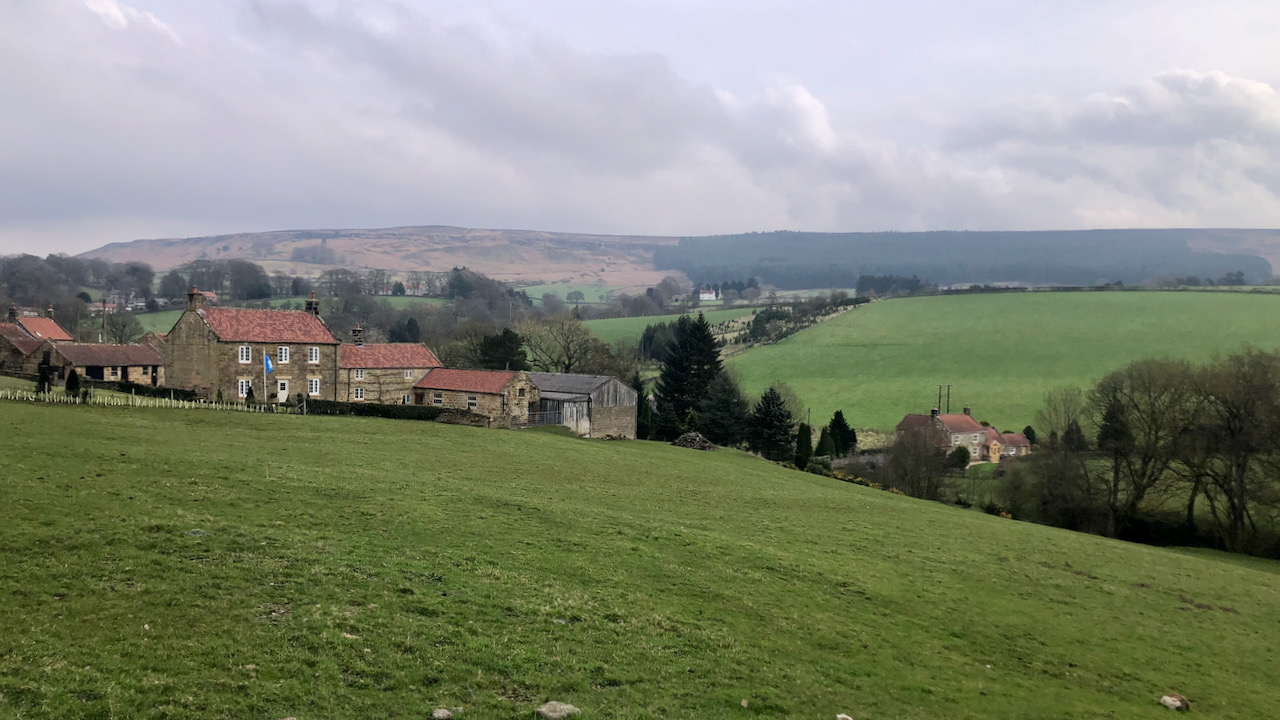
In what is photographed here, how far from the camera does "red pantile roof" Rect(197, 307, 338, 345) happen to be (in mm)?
54375

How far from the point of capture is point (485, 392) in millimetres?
57344

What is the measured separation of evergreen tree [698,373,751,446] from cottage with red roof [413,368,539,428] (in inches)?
953

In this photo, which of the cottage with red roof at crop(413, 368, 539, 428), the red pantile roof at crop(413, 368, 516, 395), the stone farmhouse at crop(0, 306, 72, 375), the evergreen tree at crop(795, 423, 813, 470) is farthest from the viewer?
the evergreen tree at crop(795, 423, 813, 470)

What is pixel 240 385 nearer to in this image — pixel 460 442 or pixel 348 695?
pixel 460 442

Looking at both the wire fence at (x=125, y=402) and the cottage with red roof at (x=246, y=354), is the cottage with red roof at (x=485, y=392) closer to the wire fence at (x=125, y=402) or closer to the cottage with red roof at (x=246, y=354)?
the cottage with red roof at (x=246, y=354)

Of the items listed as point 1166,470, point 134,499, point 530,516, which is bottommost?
point 1166,470

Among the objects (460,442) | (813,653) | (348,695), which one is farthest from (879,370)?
(348,695)

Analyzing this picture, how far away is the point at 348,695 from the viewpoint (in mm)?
10227

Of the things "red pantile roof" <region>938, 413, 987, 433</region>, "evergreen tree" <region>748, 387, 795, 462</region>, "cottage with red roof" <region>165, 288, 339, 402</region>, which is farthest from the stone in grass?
"red pantile roof" <region>938, 413, 987, 433</region>

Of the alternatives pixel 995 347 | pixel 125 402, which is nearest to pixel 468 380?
pixel 125 402

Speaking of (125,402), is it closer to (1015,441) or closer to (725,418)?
(725,418)

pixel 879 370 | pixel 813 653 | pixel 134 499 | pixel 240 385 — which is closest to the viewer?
pixel 813 653

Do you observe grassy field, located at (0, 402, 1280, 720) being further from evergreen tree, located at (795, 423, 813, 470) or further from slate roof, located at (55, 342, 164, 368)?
slate roof, located at (55, 342, 164, 368)

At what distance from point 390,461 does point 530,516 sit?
9416 millimetres
